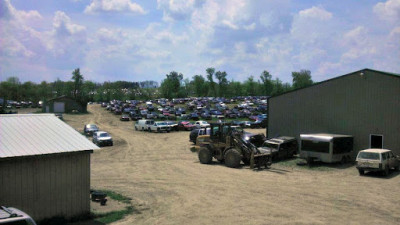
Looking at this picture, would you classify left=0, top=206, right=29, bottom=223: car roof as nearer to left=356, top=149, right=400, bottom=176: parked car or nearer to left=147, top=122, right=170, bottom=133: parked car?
left=356, top=149, right=400, bottom=176: parked car

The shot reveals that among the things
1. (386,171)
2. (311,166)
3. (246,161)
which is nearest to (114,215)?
(246,161)

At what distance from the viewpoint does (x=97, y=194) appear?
1534 centimetres

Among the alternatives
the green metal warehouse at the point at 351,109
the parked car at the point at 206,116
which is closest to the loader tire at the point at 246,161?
the green metal warehouse at the point at 351,109

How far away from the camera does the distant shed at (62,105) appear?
7619cm

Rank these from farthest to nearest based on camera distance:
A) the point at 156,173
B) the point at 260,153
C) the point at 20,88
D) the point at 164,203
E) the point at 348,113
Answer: the point at 20,88 → the point at 348,113 → the point at 260,153 → the point at 156,173 → the point at 164,203

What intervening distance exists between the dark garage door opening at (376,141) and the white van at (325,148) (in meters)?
1.94

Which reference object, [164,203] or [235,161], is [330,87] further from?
[164,203]

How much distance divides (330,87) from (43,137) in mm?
22759

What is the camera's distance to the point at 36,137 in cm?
1291

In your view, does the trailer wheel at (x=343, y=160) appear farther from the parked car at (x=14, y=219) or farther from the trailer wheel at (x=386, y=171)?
the parked car at (x=14, y=219)

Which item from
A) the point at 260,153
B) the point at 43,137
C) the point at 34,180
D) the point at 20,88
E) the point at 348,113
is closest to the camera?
the point at 34,180

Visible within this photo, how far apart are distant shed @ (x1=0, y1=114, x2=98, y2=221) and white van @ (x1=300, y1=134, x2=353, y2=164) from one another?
16784 millimetres

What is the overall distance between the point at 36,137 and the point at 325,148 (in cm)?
1879

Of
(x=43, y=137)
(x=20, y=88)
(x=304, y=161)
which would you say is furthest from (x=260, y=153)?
(x=20, y=88)
